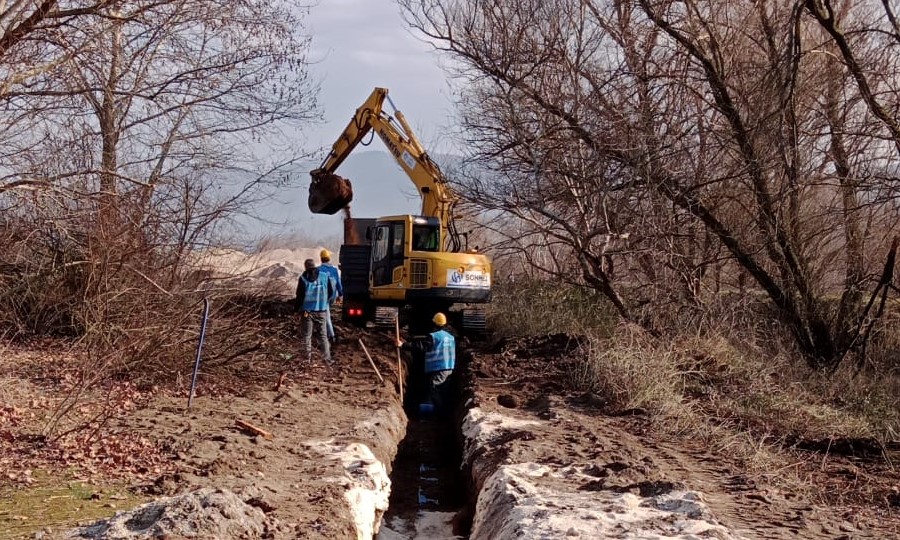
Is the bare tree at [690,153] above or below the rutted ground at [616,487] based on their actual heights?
above

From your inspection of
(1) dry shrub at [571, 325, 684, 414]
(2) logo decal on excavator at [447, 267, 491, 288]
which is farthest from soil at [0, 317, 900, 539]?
(2) logo decal on excavator at [447, 267, 491, 288]

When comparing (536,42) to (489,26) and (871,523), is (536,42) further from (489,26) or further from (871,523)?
(871,523)

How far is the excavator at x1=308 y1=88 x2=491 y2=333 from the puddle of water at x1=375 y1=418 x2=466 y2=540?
3439mm

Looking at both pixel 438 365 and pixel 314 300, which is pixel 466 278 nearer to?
pixel 438 365

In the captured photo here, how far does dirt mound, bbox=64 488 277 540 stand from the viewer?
221 inches

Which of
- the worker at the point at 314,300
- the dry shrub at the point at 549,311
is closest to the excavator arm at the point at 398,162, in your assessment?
the dry shrub at the point at 549,311

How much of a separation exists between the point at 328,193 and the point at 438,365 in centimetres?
618

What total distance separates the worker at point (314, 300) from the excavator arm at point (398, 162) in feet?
12.7

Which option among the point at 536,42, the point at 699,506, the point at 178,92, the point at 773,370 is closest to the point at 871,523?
the point at 699,506

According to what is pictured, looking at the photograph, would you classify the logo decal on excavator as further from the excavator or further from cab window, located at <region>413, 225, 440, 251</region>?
cab window, located at <region>413, 225, 440, 251</region>

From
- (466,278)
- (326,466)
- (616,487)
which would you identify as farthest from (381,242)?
(616,487)

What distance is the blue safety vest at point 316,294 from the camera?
13734 mm

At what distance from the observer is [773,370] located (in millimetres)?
13219

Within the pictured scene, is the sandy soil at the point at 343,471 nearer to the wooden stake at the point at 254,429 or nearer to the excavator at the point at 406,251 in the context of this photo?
the wooden stake at the point at 254,429
